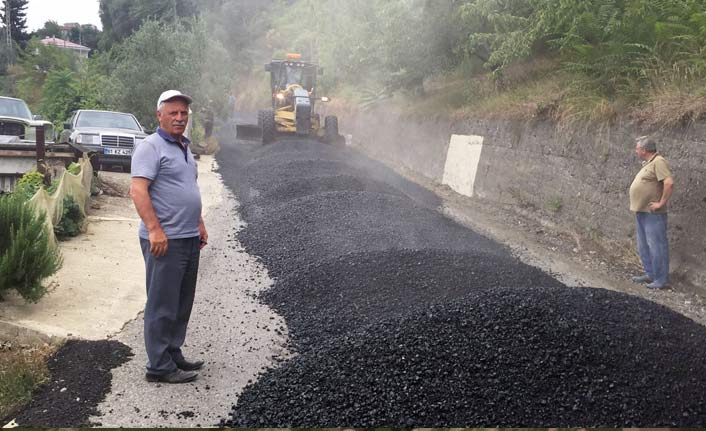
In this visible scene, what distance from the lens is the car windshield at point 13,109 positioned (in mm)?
16062

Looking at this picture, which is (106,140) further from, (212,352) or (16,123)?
(212,352)

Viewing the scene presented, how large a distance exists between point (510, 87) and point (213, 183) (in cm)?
778

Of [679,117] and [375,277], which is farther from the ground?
[679,117]

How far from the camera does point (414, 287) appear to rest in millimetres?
6766

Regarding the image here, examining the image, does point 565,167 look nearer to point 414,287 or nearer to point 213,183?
point 414,287

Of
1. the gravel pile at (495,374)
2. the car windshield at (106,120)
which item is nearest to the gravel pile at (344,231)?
the gravel pile at (495,374)

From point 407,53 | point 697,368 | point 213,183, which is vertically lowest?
point 213,183

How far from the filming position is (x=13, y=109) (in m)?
16.3

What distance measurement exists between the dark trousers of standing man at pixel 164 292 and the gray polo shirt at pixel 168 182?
0.36ft

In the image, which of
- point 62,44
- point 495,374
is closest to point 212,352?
point 495,374

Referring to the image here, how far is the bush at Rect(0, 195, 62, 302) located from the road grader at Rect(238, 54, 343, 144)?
661 inches

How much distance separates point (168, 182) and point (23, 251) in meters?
2.29

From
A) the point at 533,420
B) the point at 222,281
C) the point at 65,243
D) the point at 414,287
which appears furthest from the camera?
the point at 65,243

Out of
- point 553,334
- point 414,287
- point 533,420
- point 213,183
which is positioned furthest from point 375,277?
point 213,183
